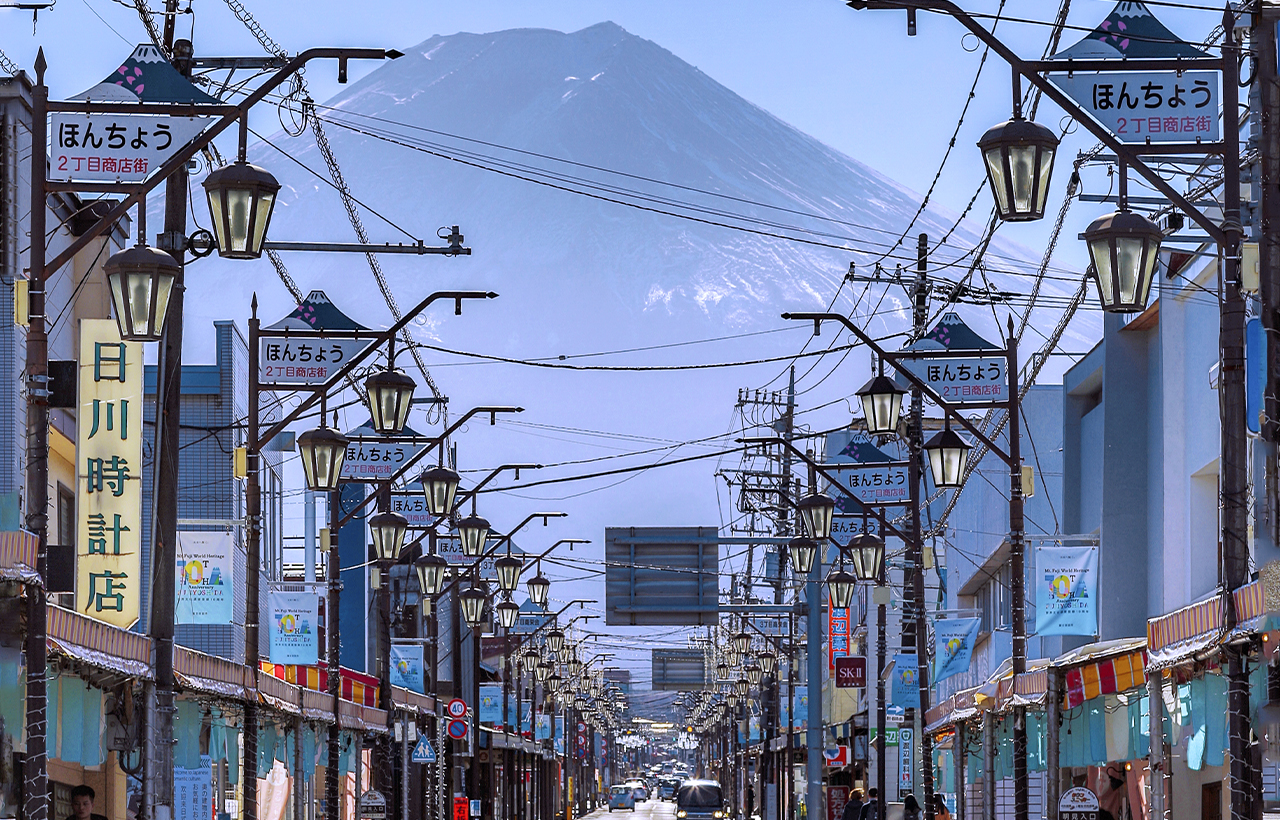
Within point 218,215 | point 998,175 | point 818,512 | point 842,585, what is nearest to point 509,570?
point 842,585

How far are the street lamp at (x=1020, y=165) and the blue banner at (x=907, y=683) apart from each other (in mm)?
23896

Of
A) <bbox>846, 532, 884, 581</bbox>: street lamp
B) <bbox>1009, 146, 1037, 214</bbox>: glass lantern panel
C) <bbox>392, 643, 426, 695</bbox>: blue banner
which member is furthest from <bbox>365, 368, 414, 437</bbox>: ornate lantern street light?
<bbox>392, 643, 426, 695</bbox>: blue banner

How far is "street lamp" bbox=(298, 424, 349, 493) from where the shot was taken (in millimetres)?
24734

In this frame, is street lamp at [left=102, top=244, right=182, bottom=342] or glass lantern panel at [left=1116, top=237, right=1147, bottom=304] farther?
street lamp at [left=102, top=244, right=182, bottom=342]

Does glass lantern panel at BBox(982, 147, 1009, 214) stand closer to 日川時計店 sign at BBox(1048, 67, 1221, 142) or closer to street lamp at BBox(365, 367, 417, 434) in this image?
日川時計店 sign at BBox(1048, 67, 1221, 142)

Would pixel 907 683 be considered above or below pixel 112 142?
below

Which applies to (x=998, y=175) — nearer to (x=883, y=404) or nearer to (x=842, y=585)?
(x=883, y=404)

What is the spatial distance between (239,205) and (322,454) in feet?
31.6

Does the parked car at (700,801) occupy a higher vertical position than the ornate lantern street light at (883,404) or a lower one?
lower

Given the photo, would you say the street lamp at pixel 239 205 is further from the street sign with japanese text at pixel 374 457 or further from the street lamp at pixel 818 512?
the street lamp at pixel 818 512

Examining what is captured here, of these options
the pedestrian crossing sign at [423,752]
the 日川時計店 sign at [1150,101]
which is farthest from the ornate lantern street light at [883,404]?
the pedestrian crossing sign at [423,752]

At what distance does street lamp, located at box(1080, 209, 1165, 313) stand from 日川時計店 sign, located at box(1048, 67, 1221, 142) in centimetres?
170

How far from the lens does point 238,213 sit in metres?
15.5

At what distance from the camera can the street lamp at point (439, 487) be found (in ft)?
104
